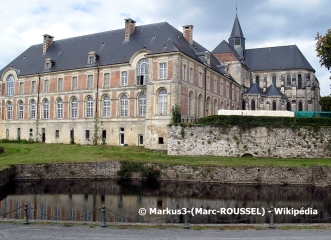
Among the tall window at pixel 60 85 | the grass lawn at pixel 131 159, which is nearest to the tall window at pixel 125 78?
the grass lawn at pixel 131 159

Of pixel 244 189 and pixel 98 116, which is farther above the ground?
pixel 98 116

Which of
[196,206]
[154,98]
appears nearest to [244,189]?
[196,206]

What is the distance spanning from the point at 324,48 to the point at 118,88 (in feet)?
62.9

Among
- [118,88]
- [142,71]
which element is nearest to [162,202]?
[142,71]

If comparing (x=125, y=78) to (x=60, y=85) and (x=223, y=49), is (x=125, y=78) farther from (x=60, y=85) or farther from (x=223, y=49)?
(x=223, y=49)

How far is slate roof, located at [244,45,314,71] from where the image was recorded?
58031mm

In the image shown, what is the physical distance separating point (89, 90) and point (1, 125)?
13659mm

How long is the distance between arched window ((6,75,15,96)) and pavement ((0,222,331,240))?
36.6 m

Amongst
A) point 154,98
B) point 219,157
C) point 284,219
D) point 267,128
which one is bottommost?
point 284,219

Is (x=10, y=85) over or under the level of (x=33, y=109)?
over

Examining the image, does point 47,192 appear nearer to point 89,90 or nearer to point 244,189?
point 244,189

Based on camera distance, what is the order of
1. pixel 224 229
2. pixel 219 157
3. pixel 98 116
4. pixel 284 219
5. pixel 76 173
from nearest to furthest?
pixel 224 229
pixel 284 219
pixel 76 173
pixel 219 157
pixel 98 116

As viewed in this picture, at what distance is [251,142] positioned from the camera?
29.6 metres

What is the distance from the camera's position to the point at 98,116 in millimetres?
39094
